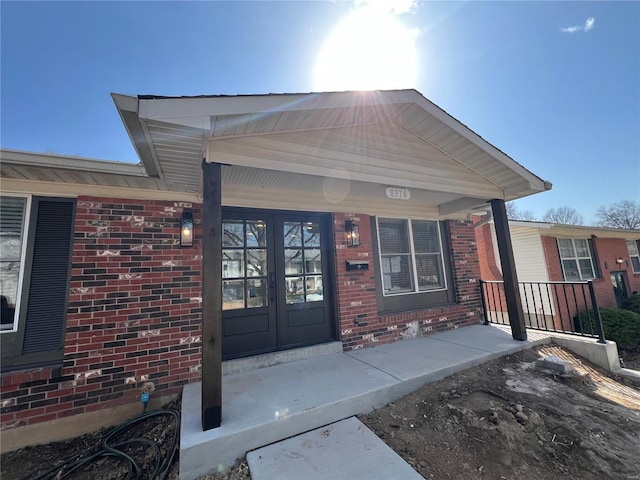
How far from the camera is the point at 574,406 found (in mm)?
2615

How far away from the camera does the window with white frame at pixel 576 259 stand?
29.2ft

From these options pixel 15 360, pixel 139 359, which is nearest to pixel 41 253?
pixel 15 360

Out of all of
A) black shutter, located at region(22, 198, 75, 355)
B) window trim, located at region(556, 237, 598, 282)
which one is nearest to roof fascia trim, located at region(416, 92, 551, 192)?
black shutter, located at region(22, 198, 75, 355)

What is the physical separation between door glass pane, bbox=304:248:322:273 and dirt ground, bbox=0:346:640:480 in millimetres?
2039

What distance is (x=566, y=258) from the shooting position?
353 inches

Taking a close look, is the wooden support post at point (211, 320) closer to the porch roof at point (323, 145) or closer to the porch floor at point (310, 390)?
the porch floor at point (310, 390)

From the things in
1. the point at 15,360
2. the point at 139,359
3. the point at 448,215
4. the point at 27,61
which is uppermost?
the point at 27,61

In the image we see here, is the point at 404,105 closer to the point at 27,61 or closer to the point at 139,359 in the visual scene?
the point at 139,359

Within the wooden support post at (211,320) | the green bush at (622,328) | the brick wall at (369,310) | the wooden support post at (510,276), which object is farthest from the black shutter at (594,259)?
the wooden support post at (211,320)

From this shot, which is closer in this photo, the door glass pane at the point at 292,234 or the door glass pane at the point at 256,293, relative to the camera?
the door glass pane at the point at 256,293

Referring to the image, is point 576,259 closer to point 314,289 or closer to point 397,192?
point 397,192

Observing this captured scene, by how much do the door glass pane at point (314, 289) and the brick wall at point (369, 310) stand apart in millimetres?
295

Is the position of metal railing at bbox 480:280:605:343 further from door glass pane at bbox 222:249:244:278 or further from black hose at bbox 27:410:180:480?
black hose at bbox 27:410:180:480

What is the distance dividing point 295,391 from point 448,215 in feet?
14.5
